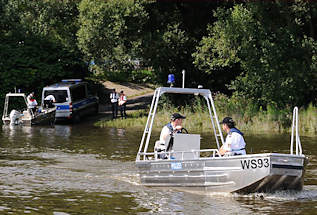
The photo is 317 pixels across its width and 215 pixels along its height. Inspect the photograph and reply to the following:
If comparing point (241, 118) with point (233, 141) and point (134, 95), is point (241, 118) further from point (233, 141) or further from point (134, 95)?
point (134, 95)

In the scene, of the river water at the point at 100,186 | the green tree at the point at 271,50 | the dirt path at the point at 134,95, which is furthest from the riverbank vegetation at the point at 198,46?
the river water at the point at 100,186

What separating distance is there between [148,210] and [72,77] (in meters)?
30.1

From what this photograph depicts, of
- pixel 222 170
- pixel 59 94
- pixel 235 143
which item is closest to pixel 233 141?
pixel 235 143

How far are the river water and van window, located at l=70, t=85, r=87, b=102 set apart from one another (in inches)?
367

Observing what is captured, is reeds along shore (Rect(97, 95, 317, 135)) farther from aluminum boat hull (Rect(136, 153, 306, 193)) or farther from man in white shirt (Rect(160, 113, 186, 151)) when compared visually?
aluminum boat hull (Rect(136, 153, 306, 193))

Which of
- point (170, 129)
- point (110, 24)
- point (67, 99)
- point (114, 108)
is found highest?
point (110, 24)

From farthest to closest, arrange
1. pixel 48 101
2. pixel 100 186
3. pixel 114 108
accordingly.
Answer: pixel 114 108 < pixel 48 101 < pixel 100 186

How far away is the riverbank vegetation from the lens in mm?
33031

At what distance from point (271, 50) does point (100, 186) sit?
61.6 ft

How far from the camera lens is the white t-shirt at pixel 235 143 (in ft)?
48.3

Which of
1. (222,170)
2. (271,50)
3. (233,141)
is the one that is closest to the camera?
(222,170)

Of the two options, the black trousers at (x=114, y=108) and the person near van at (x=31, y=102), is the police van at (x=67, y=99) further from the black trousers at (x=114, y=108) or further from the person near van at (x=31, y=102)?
the black trousers at (x=114, y=108)

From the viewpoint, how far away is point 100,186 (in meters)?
16.7

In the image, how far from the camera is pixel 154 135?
29.6 metres
